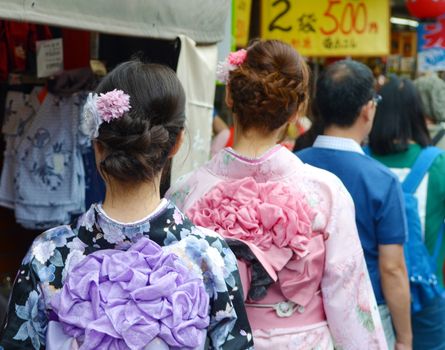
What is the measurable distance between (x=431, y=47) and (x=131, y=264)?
678 cm

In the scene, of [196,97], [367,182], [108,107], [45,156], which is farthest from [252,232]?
[45,156]

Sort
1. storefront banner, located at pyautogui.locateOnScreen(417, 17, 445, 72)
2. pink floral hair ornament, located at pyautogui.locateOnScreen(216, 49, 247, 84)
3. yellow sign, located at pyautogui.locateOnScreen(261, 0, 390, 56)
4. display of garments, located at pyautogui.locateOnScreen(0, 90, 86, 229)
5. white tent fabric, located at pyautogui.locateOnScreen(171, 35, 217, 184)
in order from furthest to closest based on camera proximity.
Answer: storefront banner, located at pyautogui.locateOnScreen(417, 17, 445, 72), yellow sign, located at pyautogui.locateOnScreen(261, 0, 390, 56), display of garments, located at pyautogui.locateOnScreen(0, 90, 86, 229), white tent fabric, located at pyautogui.locateOnScreen(171, 35, 217, 184), pink floral hair ornament, located at pyautogui.locateOnScreen(216, 49, 247, 84)

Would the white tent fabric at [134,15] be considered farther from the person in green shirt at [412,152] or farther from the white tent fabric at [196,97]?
the person in green shirt at [412,152]

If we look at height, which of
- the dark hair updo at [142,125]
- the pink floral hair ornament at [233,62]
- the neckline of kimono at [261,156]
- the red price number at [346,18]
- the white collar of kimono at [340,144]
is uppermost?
the red price number at [346,18]

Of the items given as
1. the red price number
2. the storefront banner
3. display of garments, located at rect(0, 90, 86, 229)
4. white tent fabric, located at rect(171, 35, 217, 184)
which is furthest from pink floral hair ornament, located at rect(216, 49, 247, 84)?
the storefront banner

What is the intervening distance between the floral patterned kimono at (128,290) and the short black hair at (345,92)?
1347 mm

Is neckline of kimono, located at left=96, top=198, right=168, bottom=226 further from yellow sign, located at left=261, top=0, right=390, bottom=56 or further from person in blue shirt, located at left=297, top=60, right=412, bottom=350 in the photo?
yellow sign, located at left=261, top=0, right=390, bottom=56

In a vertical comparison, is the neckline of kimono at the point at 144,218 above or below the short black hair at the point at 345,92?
below

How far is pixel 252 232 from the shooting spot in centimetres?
225

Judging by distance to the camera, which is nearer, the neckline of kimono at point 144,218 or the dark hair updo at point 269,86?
the neckline of kimono at point 144,218

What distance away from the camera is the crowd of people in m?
1.77

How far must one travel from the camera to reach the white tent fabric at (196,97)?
3.64m

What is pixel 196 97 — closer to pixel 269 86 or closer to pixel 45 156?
pixel 45 156

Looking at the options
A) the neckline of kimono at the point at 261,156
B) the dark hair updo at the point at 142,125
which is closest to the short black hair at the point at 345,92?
the neckline of kimono at the point at 261,156
